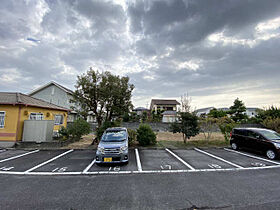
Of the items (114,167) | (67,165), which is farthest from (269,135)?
(67,165)

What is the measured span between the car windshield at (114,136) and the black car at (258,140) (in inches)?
311

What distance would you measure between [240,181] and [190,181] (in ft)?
5.64

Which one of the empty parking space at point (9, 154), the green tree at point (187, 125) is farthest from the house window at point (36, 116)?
the green tree at point (187, 125)

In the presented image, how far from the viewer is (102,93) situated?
29.5ft

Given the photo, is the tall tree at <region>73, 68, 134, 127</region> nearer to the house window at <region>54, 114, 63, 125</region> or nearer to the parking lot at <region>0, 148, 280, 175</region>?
the parking lot at <region>0, 148, 280, 175</region>

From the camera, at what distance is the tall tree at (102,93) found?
29.9 ft

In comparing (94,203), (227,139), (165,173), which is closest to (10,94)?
(94,203)

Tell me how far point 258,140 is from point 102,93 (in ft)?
33.8

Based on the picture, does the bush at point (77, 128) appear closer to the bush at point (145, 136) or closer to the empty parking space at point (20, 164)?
the empty parking space at point (20, 164)

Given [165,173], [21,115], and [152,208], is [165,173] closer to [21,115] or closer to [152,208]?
[152,208]

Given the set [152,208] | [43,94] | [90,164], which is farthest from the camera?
[43,94]

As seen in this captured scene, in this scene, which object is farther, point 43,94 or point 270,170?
point 43,94

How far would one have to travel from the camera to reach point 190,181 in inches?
167

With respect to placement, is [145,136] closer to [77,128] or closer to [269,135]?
[77,128]
